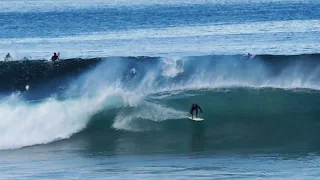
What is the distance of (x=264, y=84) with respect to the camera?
44781 millimetres

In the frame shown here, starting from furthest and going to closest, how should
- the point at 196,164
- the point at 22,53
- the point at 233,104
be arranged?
the point at 22,53 < the point at 233,104 < the point at 196,164

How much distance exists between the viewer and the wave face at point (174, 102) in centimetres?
3847

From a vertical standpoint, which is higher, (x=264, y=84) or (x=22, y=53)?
(x=22, y=53)

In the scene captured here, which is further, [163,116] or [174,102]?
[174,102]

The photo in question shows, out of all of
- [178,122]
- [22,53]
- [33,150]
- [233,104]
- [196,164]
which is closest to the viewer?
[196,164]

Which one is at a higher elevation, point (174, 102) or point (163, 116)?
point (174, 102)

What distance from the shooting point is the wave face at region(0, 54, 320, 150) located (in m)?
38.5

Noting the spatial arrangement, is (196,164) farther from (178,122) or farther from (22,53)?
(22,53)

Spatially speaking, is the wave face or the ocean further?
the wave face

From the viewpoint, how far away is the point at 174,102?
42375 mm

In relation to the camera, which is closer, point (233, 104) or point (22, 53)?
point (233, 104)

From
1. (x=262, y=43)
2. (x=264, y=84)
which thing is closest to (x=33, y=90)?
(x=264, y=84)

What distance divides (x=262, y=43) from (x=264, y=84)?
68.8 ft

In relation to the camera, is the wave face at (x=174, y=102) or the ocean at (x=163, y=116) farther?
the wave face at (x=174, y=102)
